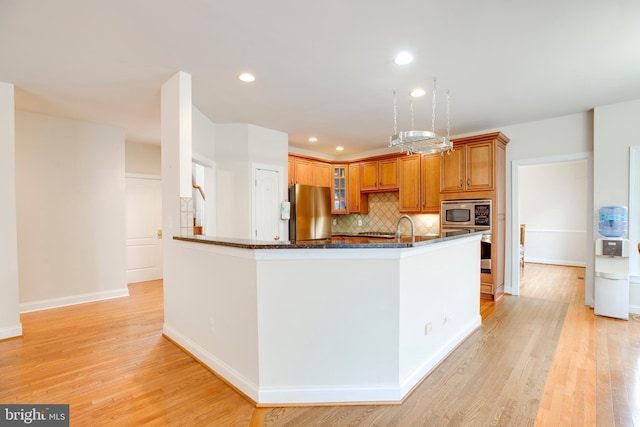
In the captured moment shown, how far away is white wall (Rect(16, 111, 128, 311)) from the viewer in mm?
4105

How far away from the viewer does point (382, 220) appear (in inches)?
253

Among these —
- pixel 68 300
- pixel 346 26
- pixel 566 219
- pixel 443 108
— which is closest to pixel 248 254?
pixel 346 26

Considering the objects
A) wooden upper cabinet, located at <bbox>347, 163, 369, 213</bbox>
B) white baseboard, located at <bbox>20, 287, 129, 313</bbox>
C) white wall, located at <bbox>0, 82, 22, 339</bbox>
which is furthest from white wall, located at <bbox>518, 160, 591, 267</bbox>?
white wall, located at <bbox>0, 82, 22, 339</bbox>

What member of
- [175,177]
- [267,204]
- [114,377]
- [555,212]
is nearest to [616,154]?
[555,212]

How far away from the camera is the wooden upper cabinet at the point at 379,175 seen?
587 cm

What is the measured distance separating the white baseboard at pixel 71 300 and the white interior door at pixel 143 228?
1096mm

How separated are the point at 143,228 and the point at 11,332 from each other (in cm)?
299

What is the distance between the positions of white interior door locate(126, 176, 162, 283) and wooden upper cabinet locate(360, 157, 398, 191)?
4140 mm

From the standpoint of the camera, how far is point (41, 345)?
3090 millimetres

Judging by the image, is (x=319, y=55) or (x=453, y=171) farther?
Answer: (x=453, y=171)

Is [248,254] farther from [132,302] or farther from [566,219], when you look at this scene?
[566,219]

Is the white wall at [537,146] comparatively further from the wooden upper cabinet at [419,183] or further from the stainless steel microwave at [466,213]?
the wooden upper cabinet at [419,183]

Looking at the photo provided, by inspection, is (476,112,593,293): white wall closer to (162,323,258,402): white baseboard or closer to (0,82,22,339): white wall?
(162,323,258,402): white baseboard

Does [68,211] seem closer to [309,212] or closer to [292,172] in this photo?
[292,172]
